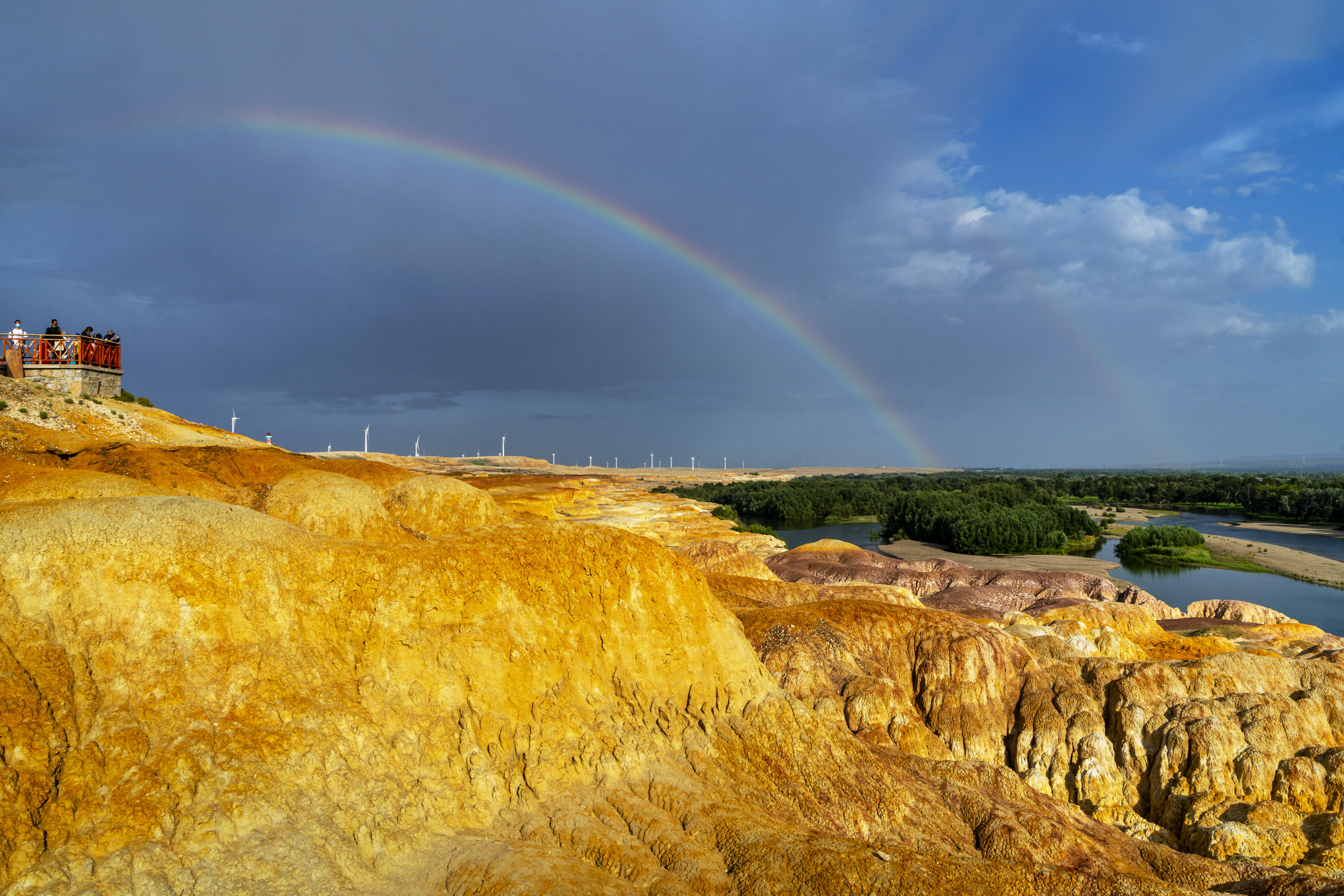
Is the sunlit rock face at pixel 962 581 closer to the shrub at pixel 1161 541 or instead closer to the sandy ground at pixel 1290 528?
the shrub at pixel 1161 541

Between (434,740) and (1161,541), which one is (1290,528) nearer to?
(1161,541)

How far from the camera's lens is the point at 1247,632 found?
126ft

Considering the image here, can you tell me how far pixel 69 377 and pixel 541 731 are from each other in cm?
4835

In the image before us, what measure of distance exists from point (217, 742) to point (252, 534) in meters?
3.90

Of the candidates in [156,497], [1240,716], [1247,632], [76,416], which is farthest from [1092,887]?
[76,416]

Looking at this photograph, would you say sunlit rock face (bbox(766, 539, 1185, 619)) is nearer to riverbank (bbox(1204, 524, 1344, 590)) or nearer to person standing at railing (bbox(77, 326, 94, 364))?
riverbank (bbox(1204, 524, 1344, 590))

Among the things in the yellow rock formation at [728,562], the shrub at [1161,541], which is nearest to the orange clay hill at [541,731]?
the yellow rock formation at [728,562]

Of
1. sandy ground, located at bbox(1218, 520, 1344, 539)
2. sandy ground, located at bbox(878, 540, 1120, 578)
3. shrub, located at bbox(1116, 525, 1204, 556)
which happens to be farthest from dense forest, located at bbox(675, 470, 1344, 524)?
sandy ground, located at bbox(878, 540, 1120, 578)

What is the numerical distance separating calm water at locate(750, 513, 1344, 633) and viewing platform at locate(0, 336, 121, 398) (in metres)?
67.7

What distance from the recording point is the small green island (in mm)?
91625

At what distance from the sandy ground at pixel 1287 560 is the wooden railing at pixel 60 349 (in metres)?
113

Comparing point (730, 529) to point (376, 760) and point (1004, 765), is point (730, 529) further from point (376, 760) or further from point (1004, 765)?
point (376, 760)

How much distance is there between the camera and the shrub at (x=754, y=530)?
271 feet

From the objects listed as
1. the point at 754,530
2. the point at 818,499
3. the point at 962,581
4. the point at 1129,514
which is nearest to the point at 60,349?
the point at 962,581
